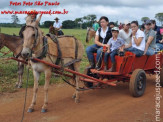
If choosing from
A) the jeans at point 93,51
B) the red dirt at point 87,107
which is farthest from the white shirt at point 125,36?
the red dirt at point 87,107

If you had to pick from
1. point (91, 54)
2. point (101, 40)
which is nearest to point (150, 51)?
point (101, 40)

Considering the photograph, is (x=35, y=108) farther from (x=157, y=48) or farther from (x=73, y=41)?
(x=157, y=48)

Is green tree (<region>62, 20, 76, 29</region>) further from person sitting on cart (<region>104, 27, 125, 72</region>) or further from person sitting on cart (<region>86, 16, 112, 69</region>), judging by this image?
person sitting on cart (<region>104, 27, 125, 72</region>)

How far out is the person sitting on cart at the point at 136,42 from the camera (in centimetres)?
649

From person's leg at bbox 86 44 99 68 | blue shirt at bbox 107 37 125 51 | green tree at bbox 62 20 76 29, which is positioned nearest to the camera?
blue shirt at bbox 107 37 125 51

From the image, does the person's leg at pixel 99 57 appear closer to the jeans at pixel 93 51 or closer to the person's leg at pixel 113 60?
the jeans at pixel 93 51

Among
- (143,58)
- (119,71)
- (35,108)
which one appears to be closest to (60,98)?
(35,108)

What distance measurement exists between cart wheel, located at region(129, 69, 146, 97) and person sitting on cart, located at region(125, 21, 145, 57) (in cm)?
59

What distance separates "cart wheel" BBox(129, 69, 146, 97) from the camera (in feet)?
20.0

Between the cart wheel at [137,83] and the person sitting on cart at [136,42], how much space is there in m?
0.59

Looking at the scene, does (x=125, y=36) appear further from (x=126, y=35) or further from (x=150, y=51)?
(x=150, y=51)

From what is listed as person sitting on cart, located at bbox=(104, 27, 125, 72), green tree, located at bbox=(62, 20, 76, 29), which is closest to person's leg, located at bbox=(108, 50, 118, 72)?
person sitting on cart, located at bbox=(104, 27, 125, 72)

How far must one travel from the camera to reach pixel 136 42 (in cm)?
652

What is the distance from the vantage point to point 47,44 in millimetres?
5297
